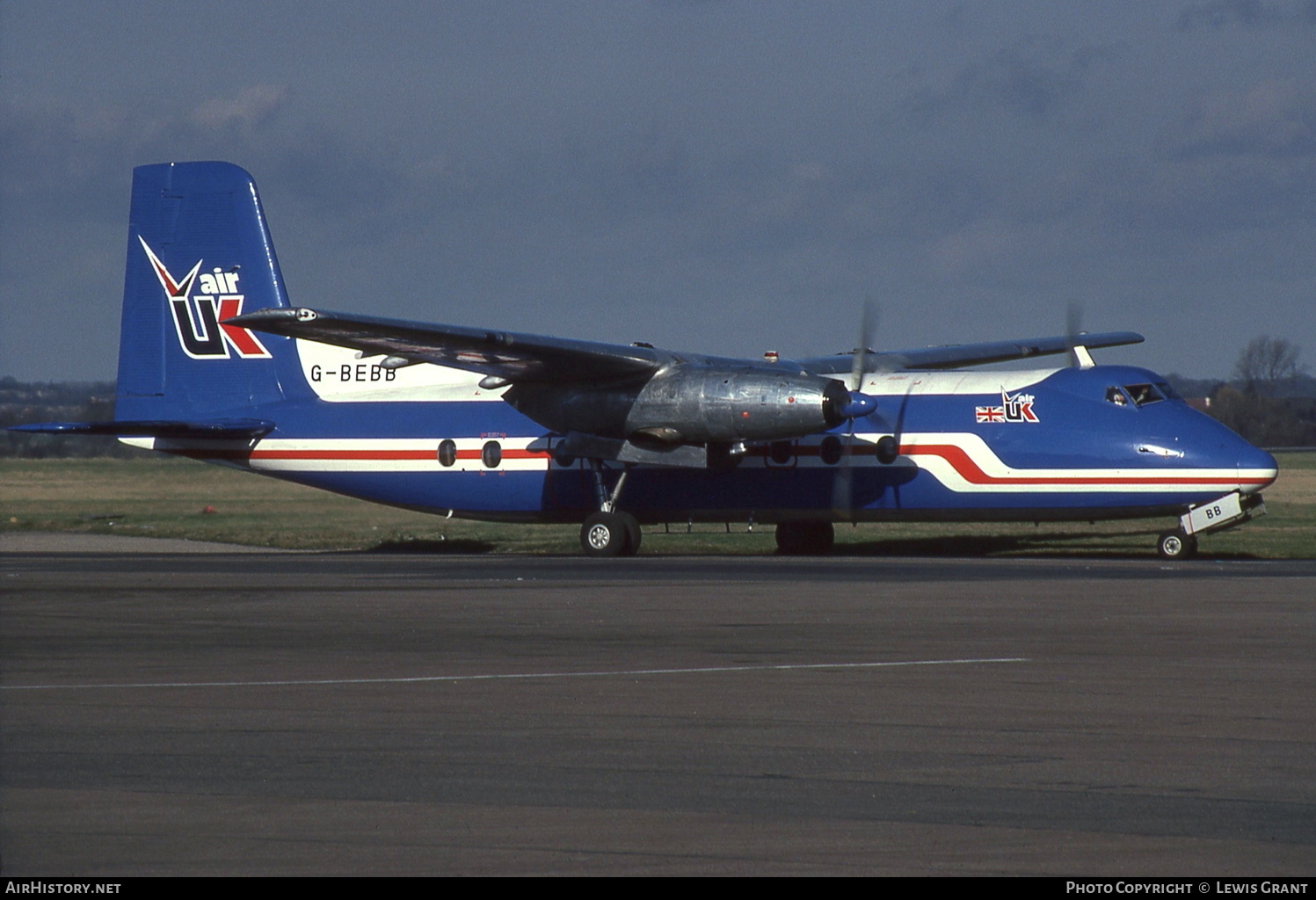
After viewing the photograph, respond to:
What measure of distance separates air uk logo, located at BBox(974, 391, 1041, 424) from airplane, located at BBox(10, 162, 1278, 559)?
4 centimetres

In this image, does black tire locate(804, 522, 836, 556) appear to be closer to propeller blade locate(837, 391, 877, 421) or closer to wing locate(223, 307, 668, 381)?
propeller blade locate(837, 391, 877, 421)

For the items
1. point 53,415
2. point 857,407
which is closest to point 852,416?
point 857,407

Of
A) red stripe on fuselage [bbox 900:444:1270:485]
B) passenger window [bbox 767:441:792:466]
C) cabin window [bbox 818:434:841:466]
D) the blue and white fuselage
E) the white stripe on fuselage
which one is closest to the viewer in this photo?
red stripe on fuselage [bbox 900:444:1270:485]

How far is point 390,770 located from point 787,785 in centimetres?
206

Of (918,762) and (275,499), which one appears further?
(275,499)

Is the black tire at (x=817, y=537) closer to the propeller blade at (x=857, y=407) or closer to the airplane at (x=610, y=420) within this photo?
the airplane at (x=610, y=420)

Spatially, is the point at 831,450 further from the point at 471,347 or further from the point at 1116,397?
the point at 471,347

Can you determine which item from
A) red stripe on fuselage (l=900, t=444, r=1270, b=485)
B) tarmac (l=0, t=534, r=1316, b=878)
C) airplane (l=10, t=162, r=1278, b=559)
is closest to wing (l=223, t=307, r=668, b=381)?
airplane (l=10, t=162, r=1278, b=559)

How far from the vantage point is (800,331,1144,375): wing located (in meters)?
31.1
